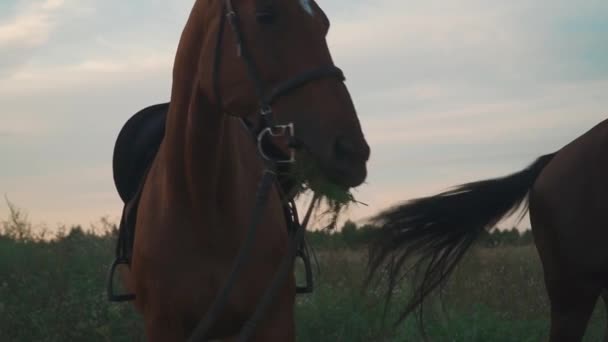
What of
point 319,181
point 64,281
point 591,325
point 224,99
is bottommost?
point 591,325

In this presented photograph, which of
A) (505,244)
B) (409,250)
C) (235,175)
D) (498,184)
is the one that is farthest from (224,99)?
(505,244)

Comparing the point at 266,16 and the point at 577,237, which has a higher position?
the point at 266,16

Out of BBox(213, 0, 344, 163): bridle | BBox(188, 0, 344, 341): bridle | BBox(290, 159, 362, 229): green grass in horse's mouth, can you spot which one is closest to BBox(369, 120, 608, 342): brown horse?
BBox(188, 0, 344, 341): bridle

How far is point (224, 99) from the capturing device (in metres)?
3.45

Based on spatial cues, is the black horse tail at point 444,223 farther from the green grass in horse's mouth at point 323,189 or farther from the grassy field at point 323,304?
the green grass in horse's mouth at point 323,189

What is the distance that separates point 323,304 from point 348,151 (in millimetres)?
5465

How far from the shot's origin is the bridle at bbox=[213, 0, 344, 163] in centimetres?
308

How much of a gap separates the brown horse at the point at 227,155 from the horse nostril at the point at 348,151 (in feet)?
0.23

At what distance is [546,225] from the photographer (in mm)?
5309

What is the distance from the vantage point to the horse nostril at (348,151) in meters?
2.94

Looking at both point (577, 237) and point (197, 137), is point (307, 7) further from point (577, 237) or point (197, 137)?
point (577, 237)

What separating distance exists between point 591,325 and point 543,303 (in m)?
1.18

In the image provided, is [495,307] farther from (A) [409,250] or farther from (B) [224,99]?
(B) [224,99]

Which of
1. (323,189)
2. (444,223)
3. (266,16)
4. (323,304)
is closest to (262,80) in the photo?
(266,16)
